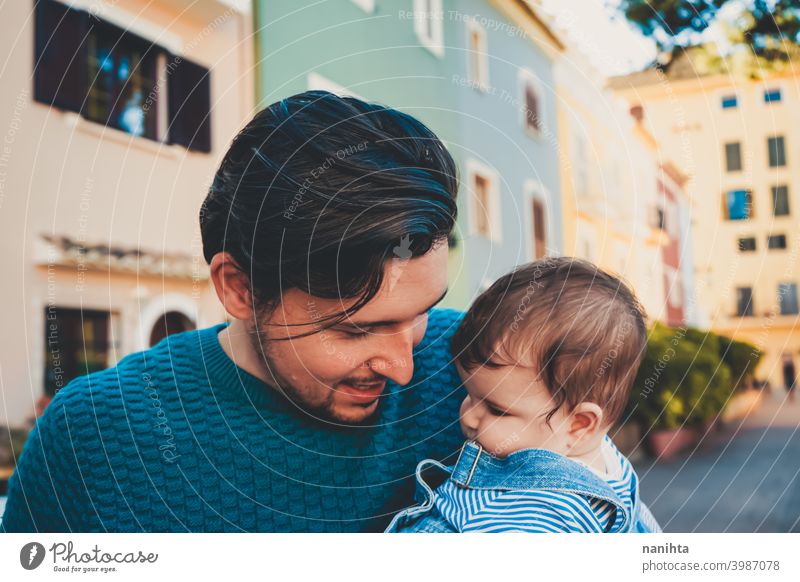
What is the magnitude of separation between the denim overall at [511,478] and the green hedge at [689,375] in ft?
0.81

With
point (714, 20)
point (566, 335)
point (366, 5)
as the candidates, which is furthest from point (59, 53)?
point (714, 20)

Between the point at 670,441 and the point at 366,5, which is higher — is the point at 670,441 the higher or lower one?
the lower one

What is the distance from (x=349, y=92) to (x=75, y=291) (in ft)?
1.73

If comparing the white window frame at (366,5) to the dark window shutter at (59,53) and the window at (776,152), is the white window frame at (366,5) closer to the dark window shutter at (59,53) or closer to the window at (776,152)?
the dark window shutter at (59,53)

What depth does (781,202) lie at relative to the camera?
0.95 meters

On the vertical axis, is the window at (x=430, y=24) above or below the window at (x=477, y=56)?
above

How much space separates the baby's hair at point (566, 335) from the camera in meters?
0.73

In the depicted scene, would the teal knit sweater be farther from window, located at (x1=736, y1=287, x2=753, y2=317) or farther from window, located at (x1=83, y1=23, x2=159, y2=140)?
window, located at (x1=83, y1=23, x2=159, y2=140)

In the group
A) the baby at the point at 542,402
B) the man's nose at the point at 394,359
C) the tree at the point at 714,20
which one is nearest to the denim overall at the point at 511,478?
the baby at the point at 542,402

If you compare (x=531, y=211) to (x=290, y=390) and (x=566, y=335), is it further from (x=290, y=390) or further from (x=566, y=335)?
(x=290, y=390)

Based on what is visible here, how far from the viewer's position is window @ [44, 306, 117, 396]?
43.6 inches

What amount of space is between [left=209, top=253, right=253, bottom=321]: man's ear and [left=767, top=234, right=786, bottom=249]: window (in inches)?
25.2

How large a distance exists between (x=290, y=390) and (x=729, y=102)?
66 centimetres
